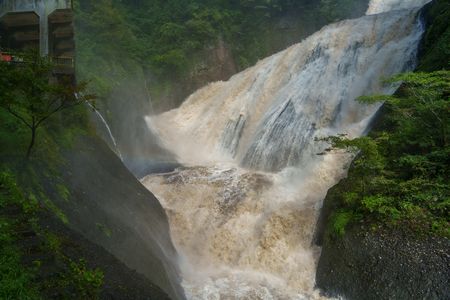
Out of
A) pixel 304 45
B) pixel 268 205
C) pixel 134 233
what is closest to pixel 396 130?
pixel 268 205

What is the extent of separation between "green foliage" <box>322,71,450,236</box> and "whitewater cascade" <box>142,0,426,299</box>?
8.33 feet

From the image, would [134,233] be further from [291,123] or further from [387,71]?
[387,71]

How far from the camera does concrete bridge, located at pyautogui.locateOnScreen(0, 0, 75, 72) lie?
12.2m

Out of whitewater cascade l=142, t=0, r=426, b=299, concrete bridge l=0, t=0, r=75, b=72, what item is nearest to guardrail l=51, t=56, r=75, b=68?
concrete bridge l=0, t=0, r=75, b=72

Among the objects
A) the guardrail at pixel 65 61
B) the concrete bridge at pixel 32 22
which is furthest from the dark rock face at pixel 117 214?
the concrete bridge at pixel 32 22

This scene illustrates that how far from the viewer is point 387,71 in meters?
17.1

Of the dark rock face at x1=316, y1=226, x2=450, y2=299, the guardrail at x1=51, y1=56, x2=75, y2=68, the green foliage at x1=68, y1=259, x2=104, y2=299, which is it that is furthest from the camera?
the guardrail at x1=51, y1=56, x2=75, y2=68

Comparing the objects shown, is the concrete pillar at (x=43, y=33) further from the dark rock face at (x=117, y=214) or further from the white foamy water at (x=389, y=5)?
the white foamy water at (x=389, y=5)

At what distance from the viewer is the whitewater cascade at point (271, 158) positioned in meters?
12.2

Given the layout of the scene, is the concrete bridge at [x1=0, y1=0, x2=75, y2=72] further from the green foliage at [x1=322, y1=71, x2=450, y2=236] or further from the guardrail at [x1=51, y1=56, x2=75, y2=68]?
the green foliage at [x1=322, y1=71, x2=450, y2=236]

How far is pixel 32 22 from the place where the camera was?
40.5 ft

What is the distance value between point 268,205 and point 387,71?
8.00 m

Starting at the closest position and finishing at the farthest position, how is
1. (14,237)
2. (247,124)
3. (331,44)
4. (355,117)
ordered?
(14,237) < (355,117) < (331,44) < (247,124)

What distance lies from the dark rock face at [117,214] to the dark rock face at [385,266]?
4.04 metres
